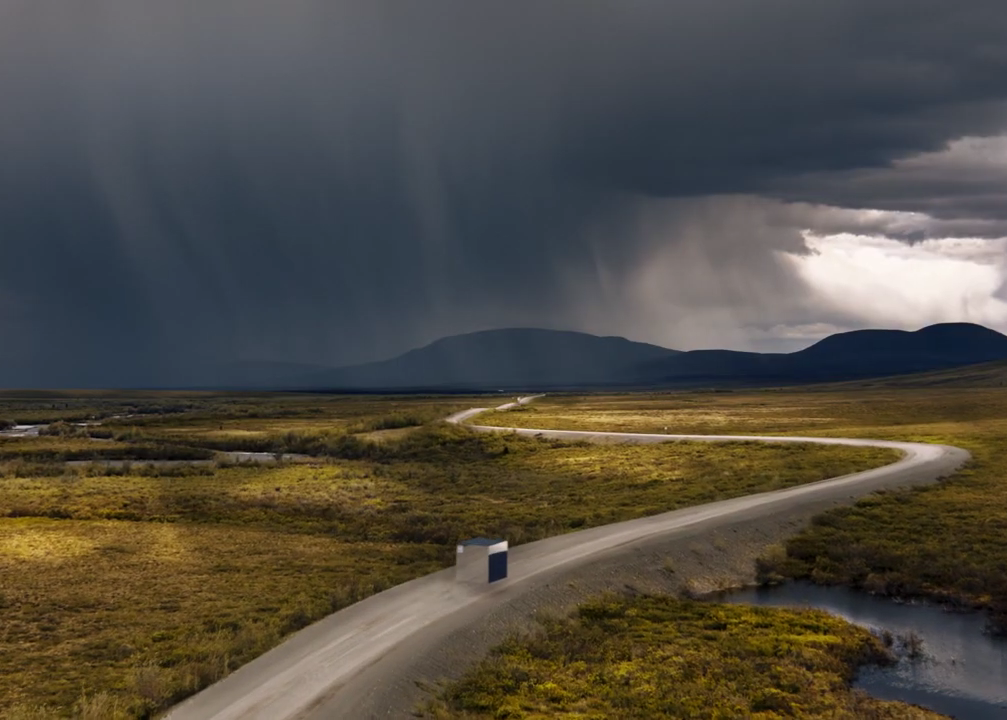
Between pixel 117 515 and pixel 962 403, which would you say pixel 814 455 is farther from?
pixel 962 403

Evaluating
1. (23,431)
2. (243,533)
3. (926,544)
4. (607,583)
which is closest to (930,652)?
(607,583)

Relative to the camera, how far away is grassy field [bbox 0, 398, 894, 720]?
65.0ft

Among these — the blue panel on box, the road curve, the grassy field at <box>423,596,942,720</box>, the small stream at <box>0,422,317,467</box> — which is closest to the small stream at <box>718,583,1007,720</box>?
the grassy field at <box>423,596,942,720</box>

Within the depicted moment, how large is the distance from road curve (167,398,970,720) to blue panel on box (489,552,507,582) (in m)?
0.48

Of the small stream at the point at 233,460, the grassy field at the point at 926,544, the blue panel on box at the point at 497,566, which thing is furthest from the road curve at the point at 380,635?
the small stream at the point at 233,460

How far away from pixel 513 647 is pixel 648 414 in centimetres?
10321

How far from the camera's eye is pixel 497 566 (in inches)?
974

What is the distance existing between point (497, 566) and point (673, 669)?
278 inches

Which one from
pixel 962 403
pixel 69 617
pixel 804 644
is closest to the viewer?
pixel 804 644

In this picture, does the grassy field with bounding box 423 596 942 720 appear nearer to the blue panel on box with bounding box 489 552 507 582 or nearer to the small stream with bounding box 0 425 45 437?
the blue panel on box with bounding box 489 552 507 582

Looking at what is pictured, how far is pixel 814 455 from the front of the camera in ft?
182

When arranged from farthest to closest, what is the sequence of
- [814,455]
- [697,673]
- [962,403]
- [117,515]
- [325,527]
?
[962,403] → [814,455] → [117,515] → [325,527] → [697,673]

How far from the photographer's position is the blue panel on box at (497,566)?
24.6 metres

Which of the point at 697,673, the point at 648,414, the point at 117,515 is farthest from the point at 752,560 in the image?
the point at 648,414
